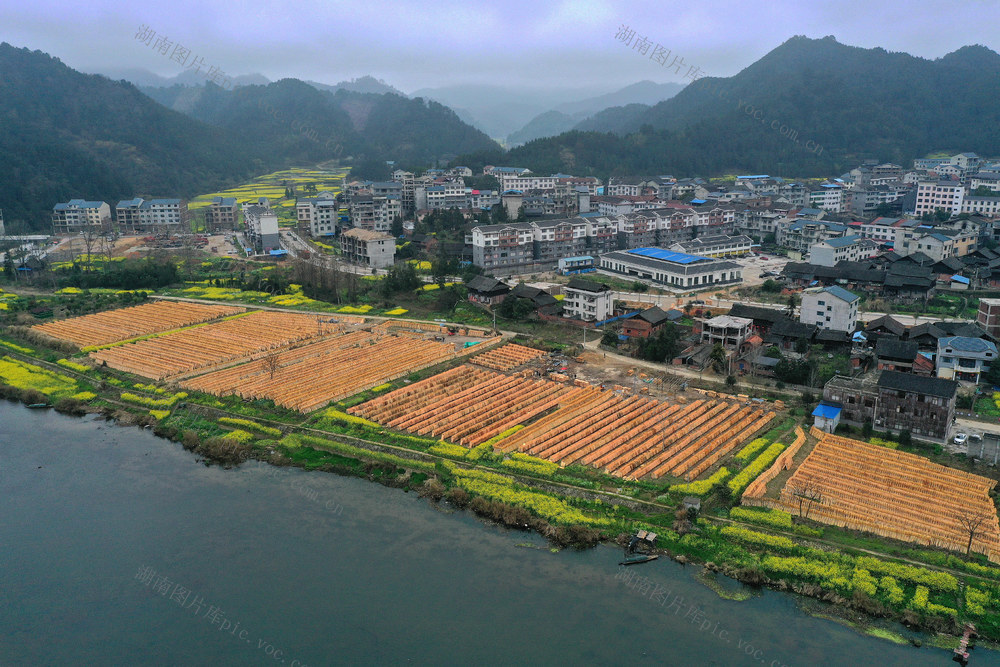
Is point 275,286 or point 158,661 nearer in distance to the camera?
point 158,661

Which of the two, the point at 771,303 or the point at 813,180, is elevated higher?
the point at 813,180

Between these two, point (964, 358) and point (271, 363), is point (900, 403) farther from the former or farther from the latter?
point (271, 363)

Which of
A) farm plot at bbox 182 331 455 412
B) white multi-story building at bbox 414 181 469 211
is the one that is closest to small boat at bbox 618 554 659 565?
farm plot at bbox 182 331 455 412

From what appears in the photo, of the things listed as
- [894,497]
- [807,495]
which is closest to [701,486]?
[807,495]

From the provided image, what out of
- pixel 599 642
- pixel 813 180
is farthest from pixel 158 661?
pixel 813 180

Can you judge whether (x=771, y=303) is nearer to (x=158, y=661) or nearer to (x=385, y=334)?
(x=385, y=334)

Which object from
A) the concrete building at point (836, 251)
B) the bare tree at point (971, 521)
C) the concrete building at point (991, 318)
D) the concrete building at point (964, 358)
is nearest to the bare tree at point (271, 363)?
the bare tree at point (971, 521)

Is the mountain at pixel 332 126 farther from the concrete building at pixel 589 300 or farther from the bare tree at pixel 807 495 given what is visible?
the bare tree at pixel 807 495
